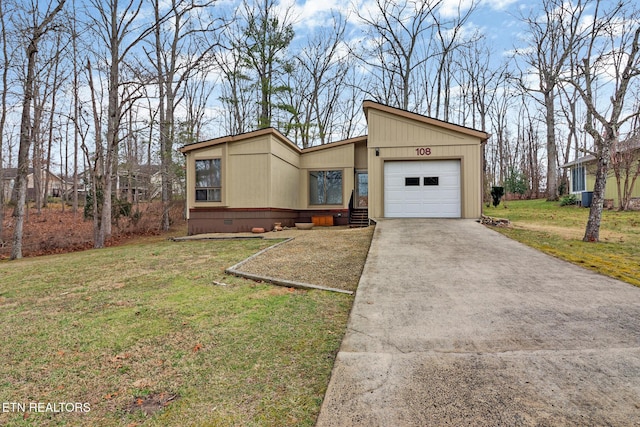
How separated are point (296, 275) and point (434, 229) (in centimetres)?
492

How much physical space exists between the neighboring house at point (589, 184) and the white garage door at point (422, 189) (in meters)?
9.83

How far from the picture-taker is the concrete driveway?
6.23 feet

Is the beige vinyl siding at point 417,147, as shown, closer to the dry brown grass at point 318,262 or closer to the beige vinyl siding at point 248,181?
the dry brown grass at point 318,262

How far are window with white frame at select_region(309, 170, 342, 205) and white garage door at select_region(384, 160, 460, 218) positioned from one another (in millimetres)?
3256

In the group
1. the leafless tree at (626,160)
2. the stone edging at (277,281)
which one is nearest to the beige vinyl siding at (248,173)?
the stone edging at (277,281)

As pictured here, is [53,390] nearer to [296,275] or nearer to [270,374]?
[270,374]

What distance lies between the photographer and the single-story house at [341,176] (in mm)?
11062

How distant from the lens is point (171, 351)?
2.83 m

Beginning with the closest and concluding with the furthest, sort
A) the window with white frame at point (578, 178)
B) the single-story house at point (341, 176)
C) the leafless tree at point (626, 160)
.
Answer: the single-story house at point (341, 176) → the leafless tree at point (626, 160) → the window with white frame at point (578, 178)

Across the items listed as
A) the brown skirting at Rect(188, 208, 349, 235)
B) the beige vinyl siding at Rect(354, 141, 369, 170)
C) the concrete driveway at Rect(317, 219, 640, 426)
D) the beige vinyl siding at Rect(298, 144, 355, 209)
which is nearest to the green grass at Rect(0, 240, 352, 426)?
the concrete driveway at Rect(317, 219, 640, 426)

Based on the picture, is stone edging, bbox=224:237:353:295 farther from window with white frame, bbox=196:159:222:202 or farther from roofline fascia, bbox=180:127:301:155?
roofline fascia, bbox=180:127:301:155

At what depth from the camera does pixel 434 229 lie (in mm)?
8742

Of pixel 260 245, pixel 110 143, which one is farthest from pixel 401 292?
pixel 110 143

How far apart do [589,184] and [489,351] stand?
2168 centimetres
